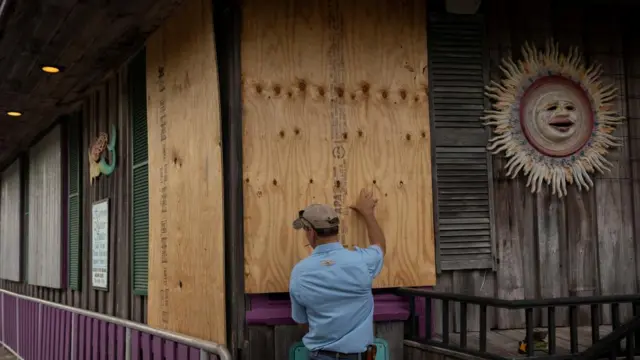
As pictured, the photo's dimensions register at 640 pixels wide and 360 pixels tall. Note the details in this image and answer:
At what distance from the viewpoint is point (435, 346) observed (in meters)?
4.66

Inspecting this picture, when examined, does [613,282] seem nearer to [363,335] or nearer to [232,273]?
[363,335]

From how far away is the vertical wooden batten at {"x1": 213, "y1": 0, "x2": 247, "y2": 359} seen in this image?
15.6ft

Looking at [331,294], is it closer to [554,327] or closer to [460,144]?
[554,327]

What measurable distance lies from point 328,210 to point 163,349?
85.6 inches

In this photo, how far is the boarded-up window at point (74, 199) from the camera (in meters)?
8.50

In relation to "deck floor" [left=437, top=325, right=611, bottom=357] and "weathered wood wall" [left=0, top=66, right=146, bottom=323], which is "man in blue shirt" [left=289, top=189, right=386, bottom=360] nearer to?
"deck floor" [left=437, top=325, right=611, bottom=357]

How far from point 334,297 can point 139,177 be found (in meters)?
3.14

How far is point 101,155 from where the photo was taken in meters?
7.63

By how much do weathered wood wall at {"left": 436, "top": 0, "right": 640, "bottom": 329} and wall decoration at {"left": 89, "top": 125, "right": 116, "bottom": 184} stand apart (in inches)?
152

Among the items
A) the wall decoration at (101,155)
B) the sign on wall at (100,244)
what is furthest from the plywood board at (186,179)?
the sign on wall at (100,244)

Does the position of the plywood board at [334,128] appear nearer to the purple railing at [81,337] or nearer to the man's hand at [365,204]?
the man's hand at [365,204]

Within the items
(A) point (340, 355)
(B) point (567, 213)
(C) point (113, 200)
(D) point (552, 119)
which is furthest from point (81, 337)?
(D) point (552, 119)

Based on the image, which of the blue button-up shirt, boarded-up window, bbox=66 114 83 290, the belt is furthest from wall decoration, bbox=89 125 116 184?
the belt

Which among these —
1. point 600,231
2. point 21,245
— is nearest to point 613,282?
point 600,231
